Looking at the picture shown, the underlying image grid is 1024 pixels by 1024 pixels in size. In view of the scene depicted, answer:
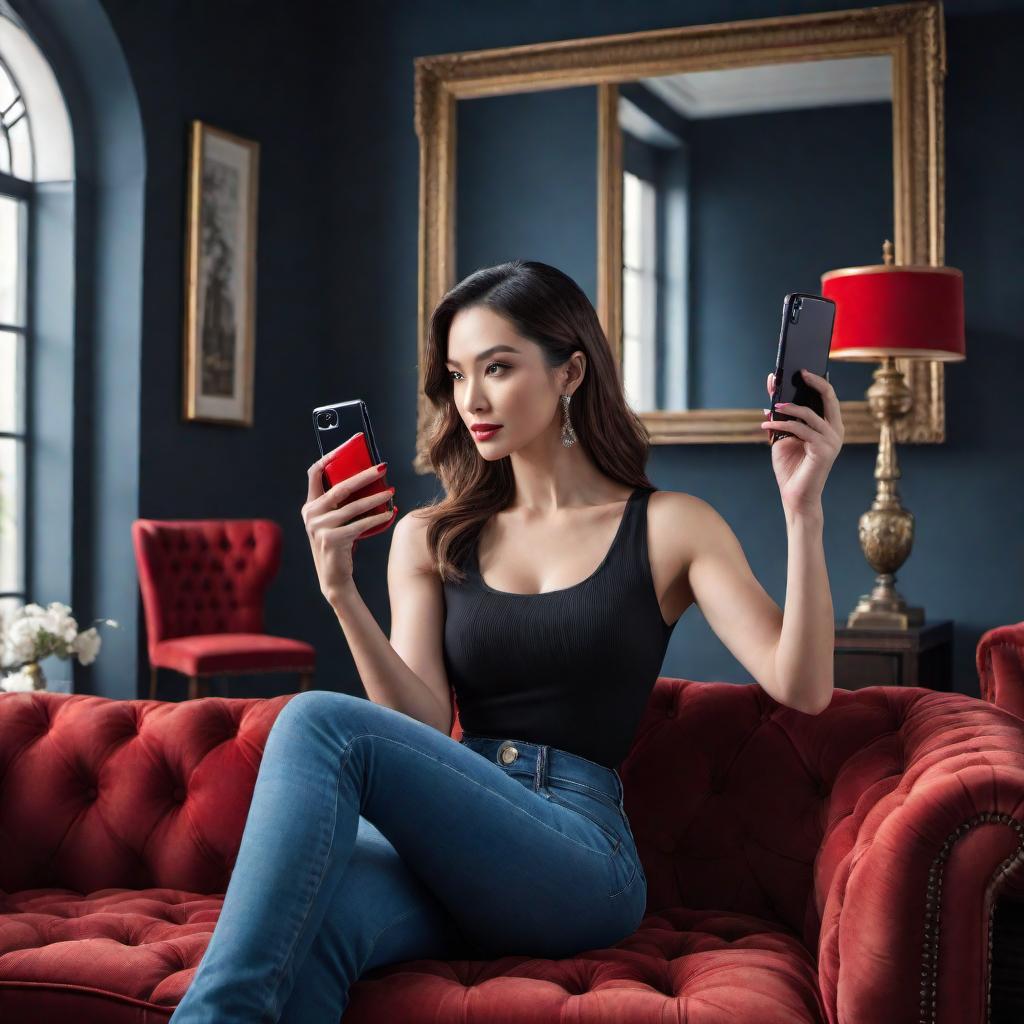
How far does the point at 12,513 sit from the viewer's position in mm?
4938

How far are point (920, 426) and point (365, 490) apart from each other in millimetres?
3389

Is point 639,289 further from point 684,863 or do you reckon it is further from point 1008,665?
point 684,863

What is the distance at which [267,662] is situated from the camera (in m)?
4.78

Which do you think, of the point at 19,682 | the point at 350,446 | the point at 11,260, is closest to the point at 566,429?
the point at 350,446

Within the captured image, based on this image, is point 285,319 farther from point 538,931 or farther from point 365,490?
point 538,931

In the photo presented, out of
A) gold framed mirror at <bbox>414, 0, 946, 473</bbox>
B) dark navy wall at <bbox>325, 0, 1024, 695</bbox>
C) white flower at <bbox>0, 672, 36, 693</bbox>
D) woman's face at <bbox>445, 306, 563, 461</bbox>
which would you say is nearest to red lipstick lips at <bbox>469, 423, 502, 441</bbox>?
woman's face at <bbox>445, 306, 563, 461</bbox>

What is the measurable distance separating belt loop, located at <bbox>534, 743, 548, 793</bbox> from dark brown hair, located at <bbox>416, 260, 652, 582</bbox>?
314 millimetres

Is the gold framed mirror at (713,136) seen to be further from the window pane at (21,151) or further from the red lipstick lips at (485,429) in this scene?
the red lipstick lips at (485,429)

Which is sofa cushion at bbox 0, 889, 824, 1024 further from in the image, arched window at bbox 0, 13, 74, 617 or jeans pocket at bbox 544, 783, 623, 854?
arched window at bbox 0, 13, 74, 617

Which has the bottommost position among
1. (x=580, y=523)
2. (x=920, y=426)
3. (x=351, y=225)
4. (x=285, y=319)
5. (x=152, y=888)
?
(x=152, y=888)

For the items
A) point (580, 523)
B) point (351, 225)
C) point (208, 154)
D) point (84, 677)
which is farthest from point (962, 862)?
point (351, 225)

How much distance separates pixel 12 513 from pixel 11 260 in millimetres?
928

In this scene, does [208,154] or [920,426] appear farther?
[208,154]

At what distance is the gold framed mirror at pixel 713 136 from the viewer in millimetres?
4895
